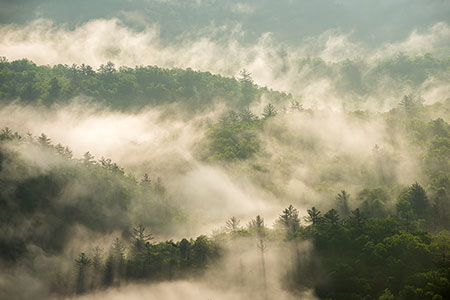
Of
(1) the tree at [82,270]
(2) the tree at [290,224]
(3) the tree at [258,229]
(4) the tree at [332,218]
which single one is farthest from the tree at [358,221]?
(1) the tree at [82,270]

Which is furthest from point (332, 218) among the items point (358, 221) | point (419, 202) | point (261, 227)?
point (419, 202)

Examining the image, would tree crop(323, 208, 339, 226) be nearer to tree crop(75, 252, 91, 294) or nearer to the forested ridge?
the forested ridge

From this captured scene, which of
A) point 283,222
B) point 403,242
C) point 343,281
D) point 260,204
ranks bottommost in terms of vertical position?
point 343,281

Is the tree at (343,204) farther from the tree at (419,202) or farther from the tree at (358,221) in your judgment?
the tree at (419,202)

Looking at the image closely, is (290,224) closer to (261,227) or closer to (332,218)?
(261,227)

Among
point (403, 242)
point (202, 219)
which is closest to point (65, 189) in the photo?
point (202, 219)

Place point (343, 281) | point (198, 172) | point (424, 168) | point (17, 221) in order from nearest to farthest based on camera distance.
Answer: point (343, 281)
point (17, 221)
point (424, 168)
point (198, 172)

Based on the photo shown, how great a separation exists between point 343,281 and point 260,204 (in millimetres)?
70537

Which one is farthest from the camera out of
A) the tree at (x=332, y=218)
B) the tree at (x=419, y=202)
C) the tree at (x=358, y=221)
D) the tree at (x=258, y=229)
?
the tree at (x=419, y=202)

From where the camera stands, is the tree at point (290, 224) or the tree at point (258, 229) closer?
the tree at point (290, 224)

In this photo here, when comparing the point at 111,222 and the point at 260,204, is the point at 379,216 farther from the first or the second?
the point at 111,222

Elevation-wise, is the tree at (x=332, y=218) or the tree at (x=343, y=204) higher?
the tree at (x=343, y=204)

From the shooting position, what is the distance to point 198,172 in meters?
190

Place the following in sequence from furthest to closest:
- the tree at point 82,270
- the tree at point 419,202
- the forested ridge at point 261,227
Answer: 1. the tree at point 419,202
2. the tree at point 82,270
3. the forested ridge at point 261,227
